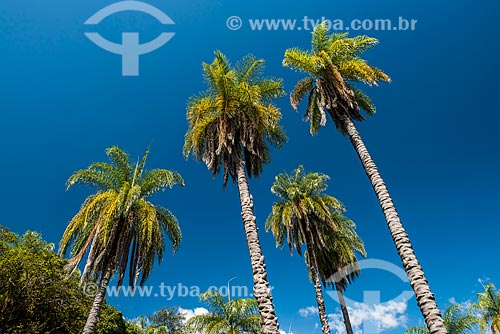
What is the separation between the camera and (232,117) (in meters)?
15.3

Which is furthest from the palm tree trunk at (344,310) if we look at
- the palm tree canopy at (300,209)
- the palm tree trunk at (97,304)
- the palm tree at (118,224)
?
the palm tree trunk at (97,304)

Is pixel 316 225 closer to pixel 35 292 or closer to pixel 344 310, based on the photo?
pixel 344 310

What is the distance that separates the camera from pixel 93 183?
55.1 feet

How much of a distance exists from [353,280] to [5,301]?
23887mm

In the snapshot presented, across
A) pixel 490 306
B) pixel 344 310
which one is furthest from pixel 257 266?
pixel 490 306

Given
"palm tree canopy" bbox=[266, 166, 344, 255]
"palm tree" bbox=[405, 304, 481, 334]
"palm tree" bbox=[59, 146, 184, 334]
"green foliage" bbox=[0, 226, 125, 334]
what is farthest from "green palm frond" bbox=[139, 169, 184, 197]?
"palm tree" bbox=[405, 304, 481, 334]

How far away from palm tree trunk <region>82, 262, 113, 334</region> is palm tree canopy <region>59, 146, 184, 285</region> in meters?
0.52

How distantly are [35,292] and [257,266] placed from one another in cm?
1523

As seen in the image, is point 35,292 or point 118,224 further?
point 35,292

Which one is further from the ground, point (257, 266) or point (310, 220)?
point (310, 220)

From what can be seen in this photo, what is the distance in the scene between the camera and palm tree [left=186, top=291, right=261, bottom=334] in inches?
1117

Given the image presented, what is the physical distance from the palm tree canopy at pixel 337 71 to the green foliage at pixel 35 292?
55.6 feet

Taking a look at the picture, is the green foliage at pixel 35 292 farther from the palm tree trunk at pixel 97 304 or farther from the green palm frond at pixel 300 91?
the green palm frond at pixel 300 91

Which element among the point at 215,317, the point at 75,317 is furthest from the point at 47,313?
the point at 215,317
